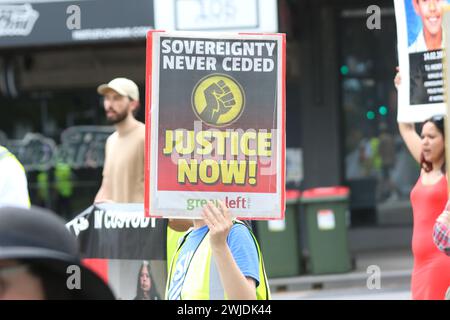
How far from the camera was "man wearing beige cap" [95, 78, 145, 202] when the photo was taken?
25.7ft

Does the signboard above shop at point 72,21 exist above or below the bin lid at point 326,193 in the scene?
above

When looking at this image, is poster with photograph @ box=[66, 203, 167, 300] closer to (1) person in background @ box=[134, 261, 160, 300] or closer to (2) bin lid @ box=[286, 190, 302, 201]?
(1) person in background @ box=[134, 261, 160, 300]

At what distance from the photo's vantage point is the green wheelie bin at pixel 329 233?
42.9 ft

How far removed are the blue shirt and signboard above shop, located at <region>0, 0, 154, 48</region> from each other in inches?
385

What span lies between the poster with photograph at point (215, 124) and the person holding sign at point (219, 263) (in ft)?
0.35

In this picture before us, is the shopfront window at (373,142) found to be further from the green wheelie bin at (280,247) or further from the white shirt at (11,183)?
the white shirt at (11,183)

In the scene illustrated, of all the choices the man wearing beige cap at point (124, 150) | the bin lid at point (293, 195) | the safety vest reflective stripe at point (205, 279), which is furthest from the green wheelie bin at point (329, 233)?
the safety vest reflective stripe at point (205, 279)

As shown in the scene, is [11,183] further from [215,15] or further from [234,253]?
[215,15]

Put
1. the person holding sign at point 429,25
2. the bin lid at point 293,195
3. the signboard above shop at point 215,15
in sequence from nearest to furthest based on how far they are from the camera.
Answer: the person holding sign at point 429,25
the signboard above shop at point 215,15
the bin lid at point 293,195

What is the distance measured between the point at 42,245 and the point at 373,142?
14.6m

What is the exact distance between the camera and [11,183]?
196 inches

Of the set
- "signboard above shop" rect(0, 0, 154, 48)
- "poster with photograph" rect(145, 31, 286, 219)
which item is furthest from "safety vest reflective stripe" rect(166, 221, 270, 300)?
"signboard above shop" rect(0, 0, 154, 48)

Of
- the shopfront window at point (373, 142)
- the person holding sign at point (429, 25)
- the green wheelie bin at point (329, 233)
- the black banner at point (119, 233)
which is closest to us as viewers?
the person holding sign at point (429, 25)
